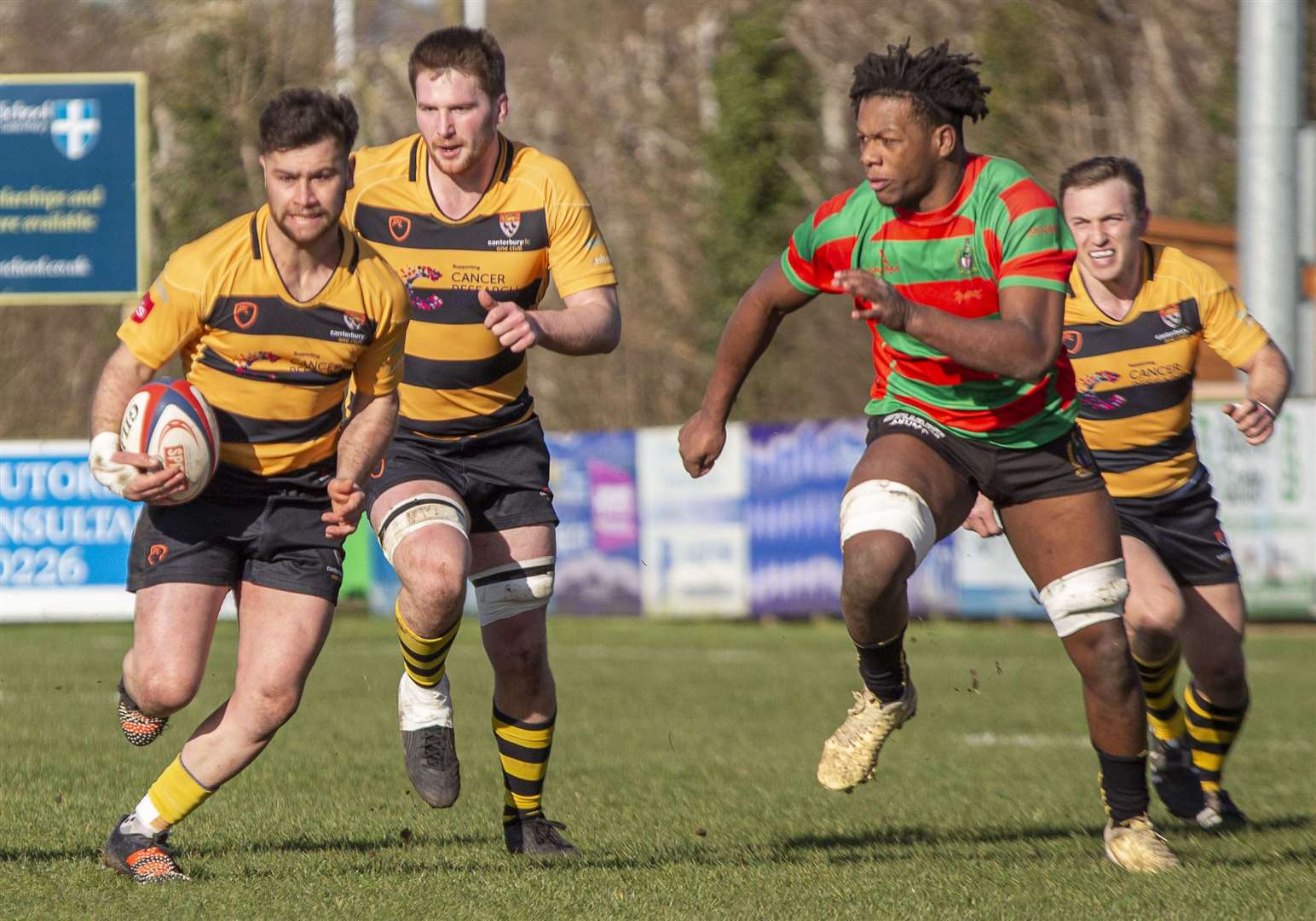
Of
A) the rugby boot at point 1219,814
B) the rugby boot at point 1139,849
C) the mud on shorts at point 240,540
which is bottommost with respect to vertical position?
the rugby boot at point 1219,814

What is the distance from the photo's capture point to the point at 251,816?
7086mm

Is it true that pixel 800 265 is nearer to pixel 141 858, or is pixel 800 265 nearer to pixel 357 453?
pixel 357 453

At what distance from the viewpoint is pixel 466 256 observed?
6.22m

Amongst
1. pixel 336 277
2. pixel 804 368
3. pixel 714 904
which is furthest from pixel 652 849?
pixel 804 368

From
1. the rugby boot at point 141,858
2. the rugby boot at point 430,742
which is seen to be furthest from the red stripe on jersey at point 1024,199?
the rugby boot at point 141,858

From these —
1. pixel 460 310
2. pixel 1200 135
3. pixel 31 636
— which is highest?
pixel 1200 135

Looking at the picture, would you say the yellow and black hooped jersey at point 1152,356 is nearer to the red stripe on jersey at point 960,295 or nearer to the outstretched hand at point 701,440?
the red stripe on jersey at point 960,295

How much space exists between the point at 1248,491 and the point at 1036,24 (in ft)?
62.3

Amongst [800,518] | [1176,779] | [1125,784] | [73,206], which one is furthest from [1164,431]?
[73,206]

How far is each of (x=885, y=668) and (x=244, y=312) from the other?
2.29 metres

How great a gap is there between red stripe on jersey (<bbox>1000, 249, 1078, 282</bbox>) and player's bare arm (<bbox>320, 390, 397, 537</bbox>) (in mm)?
1872

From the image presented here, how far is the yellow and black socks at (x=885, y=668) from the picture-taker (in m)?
6.12

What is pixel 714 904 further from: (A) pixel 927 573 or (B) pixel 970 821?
(A) pixel 927 573

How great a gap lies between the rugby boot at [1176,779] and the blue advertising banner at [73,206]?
13.8 metres
